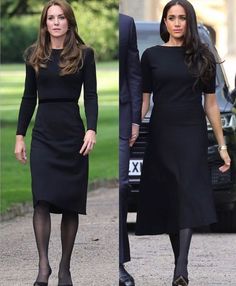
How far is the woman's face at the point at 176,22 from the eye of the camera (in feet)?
24.2

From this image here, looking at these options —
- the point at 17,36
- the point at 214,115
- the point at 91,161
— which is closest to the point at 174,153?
the point at 214,115

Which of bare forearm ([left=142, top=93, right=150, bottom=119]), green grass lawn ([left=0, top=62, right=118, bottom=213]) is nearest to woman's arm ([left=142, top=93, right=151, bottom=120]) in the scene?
bare forearm ([left=142, top=93, right=150, bottom=119])

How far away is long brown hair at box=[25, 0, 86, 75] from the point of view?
7.07 meters

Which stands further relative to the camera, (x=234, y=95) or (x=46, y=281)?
(x=234, y=95)

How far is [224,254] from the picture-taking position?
909 centimetres

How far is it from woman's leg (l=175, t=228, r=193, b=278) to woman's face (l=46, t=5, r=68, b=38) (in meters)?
1.30

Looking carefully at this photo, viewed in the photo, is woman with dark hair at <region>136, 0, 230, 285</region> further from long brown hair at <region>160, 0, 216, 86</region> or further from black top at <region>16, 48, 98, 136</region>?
black top at <region>16, 48, 98, 136</region>

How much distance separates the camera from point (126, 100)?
23.3ft

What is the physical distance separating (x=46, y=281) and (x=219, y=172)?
4.80 feet

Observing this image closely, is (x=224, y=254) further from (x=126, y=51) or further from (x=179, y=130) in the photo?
(x=126, y=51)

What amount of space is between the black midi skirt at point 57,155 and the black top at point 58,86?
59 millimetres

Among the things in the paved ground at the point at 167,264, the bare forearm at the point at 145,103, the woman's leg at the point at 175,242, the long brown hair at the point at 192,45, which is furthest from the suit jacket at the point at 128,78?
the woman's leg at the point at 175,242

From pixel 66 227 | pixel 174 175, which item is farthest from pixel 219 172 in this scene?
pixel 66 227

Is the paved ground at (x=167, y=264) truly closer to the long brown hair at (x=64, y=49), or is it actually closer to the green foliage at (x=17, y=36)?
the long brown hair at (x=64, y=49)
